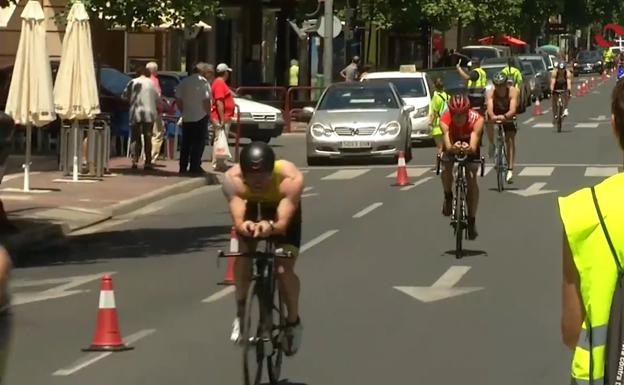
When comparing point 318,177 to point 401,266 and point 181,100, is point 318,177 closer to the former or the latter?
point 181,100

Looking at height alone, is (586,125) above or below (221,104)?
below

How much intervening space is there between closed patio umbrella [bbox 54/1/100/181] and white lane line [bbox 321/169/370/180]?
4485 mm

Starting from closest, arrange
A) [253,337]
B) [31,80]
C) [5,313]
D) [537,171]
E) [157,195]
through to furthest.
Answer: [5,313]
[253,337]
[31,80]
[157,195]
[537,171]

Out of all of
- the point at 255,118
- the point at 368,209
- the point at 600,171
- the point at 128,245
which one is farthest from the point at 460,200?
the point at 255,118

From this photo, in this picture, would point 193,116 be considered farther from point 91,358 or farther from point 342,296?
point 91,358

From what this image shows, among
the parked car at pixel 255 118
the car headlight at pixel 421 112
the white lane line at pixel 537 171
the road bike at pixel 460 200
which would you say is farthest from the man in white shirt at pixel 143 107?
the road bike at pixel 460 200

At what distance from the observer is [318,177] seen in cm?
2802

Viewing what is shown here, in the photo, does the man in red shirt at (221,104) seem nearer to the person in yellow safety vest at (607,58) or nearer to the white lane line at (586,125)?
the white lane line at (586,125)

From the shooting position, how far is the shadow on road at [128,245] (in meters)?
17.6

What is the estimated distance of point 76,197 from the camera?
22922mm

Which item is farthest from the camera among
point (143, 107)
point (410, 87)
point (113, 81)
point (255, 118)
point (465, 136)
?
point (410, 87)

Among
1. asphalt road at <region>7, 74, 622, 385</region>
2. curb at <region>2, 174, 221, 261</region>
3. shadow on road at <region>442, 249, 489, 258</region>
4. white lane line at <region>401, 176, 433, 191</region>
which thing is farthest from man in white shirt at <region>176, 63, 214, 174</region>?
shadow on road at <region>442, 249, 489, 258</region>

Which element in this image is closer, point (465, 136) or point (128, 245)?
point (465, 136)

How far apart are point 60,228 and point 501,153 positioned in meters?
7.17
